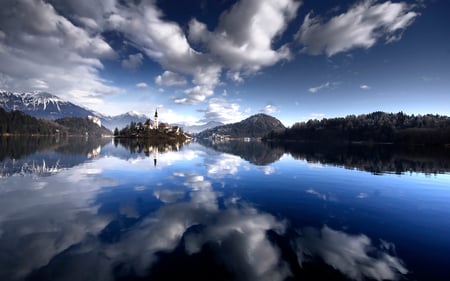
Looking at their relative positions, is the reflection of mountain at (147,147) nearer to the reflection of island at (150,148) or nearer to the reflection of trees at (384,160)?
the reflection of island at (150,148)

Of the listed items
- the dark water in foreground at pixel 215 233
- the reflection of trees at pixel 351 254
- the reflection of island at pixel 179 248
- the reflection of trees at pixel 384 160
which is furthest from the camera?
the reflection of trees at pixel 384 160

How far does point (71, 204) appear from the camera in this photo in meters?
16.1

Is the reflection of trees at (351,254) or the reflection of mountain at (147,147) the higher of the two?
the reflection of mountain at (147,147)

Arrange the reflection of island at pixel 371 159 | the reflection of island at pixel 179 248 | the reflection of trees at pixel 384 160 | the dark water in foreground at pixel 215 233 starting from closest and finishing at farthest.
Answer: the reflection of island at pixel 179 248 < the dark water in foreground at pixel 215 233 < the reflection of trees at pixel 384 160 < the reflection of island at pixel 371 159

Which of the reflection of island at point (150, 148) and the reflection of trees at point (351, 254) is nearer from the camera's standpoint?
the reflection of trees at point (351, 254)

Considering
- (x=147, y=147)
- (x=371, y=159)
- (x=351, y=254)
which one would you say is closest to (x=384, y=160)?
(x=371, y=159)

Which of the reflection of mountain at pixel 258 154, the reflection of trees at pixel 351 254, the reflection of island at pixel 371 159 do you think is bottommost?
the reflection of trees at pixel 351 254

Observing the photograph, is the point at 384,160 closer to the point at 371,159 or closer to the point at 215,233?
the point at 371,159

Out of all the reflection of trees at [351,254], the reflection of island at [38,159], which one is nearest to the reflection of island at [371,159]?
the reflection of trees at [351,254]

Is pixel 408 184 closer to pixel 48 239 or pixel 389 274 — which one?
pixel 389 274

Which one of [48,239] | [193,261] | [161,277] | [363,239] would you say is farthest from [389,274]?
[48,239]

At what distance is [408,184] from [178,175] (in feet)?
102

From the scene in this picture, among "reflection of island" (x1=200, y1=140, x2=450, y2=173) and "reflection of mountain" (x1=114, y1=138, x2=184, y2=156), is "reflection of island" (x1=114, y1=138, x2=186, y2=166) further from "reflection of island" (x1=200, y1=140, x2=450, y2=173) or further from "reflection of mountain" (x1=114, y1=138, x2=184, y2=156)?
"reflection of island" (x1=200, y1=140, x2=450, y2=173)

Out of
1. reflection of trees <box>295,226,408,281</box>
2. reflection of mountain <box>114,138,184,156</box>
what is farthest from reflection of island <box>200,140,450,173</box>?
reflection of trees <box>295,226,408,281</box>
